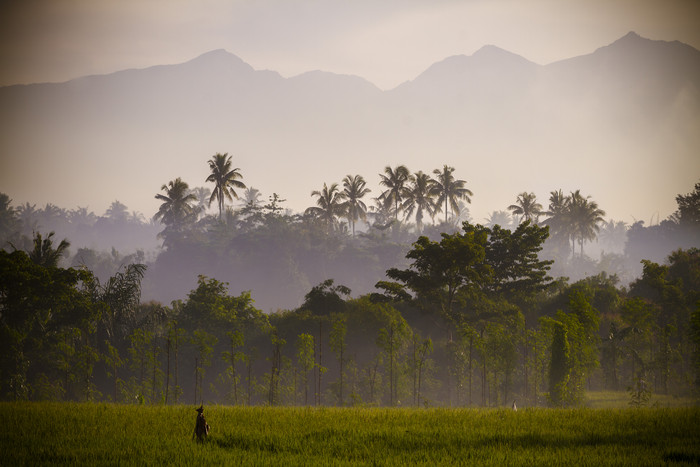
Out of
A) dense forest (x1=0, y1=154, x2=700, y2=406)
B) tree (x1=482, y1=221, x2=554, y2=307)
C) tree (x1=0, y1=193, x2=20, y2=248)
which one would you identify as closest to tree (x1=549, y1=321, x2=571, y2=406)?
dense forest (x1=0, y1=154, x2=700, y2=406)

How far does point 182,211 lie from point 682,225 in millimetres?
110936

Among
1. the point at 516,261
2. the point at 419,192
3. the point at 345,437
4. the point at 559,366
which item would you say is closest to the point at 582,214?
the point at 419,192

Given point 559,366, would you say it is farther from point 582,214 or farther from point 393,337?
point 582,214

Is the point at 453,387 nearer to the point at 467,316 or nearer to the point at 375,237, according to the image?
the point at 467,316

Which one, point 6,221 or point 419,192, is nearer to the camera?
point 419,192

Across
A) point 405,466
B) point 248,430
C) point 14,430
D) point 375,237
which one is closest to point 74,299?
point 14,430

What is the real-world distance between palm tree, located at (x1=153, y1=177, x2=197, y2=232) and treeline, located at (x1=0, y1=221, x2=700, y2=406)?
64.8m

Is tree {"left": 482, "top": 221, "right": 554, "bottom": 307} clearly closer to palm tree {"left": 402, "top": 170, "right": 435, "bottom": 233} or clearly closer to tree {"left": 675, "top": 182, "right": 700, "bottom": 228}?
palm tree {"left": 402, "top": 170, "right": 435, "bottom": 233}

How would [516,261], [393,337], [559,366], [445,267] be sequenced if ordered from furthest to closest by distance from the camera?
[516,261] < [445,267] < [393,337] < [559,366]

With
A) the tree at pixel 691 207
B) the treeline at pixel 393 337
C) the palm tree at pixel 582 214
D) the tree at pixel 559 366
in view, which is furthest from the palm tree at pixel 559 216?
the tree at pixel 559 366

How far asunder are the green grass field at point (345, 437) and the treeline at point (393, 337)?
51.0 ft

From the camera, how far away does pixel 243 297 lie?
174 feet

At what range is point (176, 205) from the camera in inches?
4678

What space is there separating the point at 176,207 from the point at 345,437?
109 m
